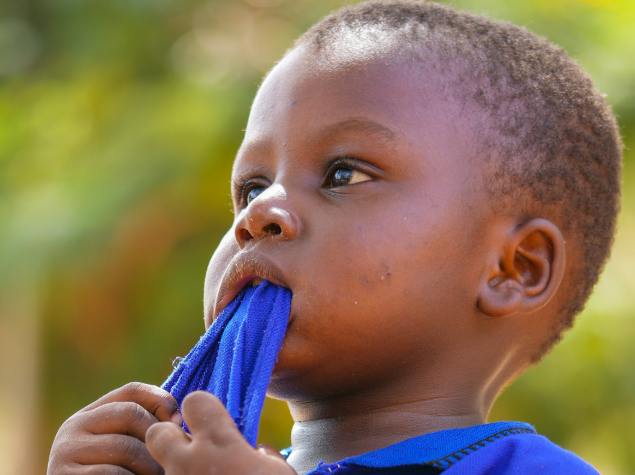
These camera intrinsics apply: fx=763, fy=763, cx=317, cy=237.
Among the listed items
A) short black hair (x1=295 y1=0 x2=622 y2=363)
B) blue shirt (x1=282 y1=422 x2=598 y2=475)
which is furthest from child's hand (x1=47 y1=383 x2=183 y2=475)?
short black hair (x1=295 y1=0 x2=622 y2=363)

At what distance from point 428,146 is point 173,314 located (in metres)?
5.55

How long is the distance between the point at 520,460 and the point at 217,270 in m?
0.90

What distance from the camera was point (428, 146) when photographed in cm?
196

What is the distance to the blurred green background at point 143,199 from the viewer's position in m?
6.13

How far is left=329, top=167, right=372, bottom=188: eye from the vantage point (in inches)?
75.5

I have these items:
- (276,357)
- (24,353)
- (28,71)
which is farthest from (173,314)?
(276,357)

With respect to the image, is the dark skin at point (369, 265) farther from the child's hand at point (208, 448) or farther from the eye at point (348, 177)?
the child's hand at point (208, 448)

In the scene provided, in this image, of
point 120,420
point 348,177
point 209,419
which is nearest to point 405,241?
point 348,177

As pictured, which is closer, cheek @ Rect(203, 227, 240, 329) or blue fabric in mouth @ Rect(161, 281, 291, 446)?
blue fabric in mouth @ Rect(161, 281, 291, 446)

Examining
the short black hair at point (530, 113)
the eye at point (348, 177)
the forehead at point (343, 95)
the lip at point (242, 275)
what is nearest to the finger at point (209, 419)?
the lip at point (242, 275)

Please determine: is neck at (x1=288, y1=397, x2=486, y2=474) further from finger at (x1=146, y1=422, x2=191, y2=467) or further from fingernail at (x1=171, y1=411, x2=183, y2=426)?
finger at (x1=146, y1=422, x2=191, y2=467)

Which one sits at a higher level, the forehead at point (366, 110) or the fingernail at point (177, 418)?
the forehead at point (366, 110)

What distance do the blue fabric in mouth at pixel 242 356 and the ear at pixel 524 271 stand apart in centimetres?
58

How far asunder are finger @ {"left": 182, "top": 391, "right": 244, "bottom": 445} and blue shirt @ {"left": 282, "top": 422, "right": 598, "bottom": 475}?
40cm
